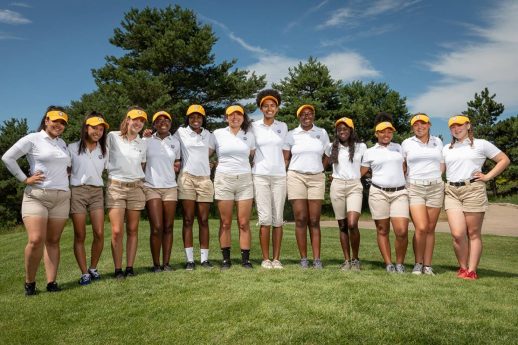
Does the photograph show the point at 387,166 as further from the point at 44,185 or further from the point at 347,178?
the point at 44,185

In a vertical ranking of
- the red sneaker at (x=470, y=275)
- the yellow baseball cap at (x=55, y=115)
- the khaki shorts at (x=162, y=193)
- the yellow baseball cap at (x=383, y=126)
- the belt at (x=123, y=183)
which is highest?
the yellow baseball cap at (x=55, y=115)

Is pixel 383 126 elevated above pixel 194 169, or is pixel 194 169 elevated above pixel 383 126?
pixel 383 126

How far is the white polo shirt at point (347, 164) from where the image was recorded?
6996 mm

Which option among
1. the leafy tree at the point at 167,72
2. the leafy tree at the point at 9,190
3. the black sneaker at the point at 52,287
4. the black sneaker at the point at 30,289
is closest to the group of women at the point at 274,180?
the black sneaker at the point at 52,287

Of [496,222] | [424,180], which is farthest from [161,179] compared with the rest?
[496,222]

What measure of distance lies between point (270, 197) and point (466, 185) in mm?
2738

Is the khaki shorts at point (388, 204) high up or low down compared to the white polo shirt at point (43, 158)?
down

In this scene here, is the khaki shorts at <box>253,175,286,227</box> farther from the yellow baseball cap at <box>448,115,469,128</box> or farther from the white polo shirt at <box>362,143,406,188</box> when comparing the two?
the yellow baseball cap at <box>448,115,469,128</box>

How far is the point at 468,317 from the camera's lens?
181 inches

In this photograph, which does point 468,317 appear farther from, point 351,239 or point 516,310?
point 351,239

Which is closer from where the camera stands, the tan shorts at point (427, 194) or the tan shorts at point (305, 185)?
the tan shorts at point (427, 194)

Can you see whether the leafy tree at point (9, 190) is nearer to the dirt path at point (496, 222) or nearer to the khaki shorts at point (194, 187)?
the dirt path at point (496, 222)

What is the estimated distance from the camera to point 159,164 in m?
6.71

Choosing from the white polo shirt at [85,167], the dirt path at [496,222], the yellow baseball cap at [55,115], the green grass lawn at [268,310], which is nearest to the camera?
the green grass lawn at [268,310]
